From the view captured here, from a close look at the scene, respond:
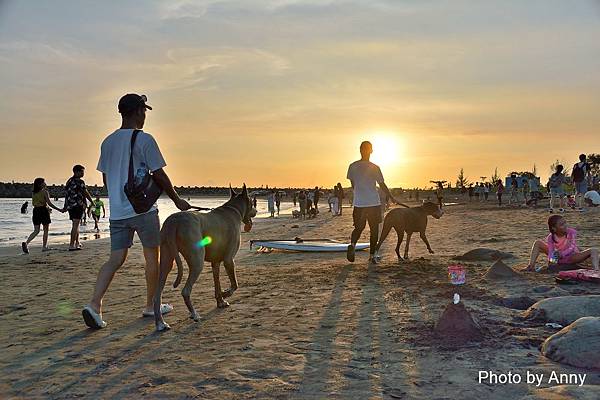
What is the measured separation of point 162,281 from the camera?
5820 mm

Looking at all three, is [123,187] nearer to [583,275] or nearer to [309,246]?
[583,275]

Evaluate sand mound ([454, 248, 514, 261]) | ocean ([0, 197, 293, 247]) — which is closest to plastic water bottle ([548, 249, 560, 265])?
sand mound ([454, 248, 514, 261])

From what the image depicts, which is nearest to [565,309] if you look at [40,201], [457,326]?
[457,326]

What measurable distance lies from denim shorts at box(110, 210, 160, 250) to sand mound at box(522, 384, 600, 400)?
3.94m

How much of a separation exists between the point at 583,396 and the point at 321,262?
321 inches

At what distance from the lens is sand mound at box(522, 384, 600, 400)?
3.40 meters

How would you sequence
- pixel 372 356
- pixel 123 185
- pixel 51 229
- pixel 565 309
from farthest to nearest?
pixel 51 229 < pixel 123 185 < pixel 565 309 < pixel 372 356

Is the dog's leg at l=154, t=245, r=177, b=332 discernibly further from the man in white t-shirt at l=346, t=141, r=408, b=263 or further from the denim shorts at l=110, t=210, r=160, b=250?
the man in white t-shirt at l=346, t=141, r=408, b=263

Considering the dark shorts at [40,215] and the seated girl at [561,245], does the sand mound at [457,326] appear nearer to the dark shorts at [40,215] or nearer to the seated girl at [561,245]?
the seated girl at [561,245]

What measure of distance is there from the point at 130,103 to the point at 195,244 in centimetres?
171

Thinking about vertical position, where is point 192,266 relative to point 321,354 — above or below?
above

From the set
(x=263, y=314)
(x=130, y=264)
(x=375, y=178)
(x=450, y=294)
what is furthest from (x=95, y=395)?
(x=130, y=264)

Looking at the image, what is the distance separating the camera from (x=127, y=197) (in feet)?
18.5

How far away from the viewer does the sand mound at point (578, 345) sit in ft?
13.8
